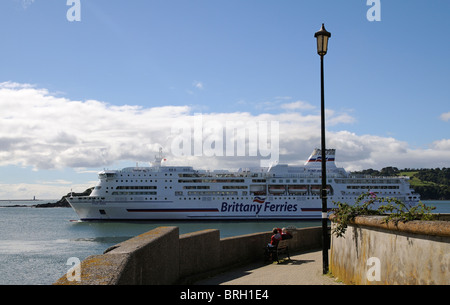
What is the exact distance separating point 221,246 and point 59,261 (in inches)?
802

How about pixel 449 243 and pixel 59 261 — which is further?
pixel 59 261

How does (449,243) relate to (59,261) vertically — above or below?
above

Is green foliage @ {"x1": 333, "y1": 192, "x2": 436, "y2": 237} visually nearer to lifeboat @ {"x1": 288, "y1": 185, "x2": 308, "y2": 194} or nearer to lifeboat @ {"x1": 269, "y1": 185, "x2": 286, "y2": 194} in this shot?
lifeboat @ {"x1": 269, "y1": 185, "x2": 286, "y2": 194}

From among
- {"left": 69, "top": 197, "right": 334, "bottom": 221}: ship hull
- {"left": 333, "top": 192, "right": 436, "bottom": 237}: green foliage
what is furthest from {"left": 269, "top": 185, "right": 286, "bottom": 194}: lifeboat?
{"left": 333, "top": 192, "right": 436, "bottom": 237}: green foliage

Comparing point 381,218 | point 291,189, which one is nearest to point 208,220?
point 291,189

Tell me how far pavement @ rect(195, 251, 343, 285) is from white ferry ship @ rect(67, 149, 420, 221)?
47.2 meters

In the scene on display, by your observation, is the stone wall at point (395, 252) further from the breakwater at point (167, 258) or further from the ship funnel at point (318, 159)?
the ship funnel at point (318, 159)

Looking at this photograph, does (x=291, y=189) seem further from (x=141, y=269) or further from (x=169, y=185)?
(x=141, y=269)

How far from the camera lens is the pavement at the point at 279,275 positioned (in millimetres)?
6801

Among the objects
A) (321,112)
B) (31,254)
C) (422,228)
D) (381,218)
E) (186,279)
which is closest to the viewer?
(422,228)

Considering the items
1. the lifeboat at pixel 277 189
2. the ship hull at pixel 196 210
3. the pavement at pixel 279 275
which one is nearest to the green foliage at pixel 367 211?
the pavement at pixel 279 275

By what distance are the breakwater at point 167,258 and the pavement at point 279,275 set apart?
27 cm

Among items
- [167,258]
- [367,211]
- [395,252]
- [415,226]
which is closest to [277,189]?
[367,211]
